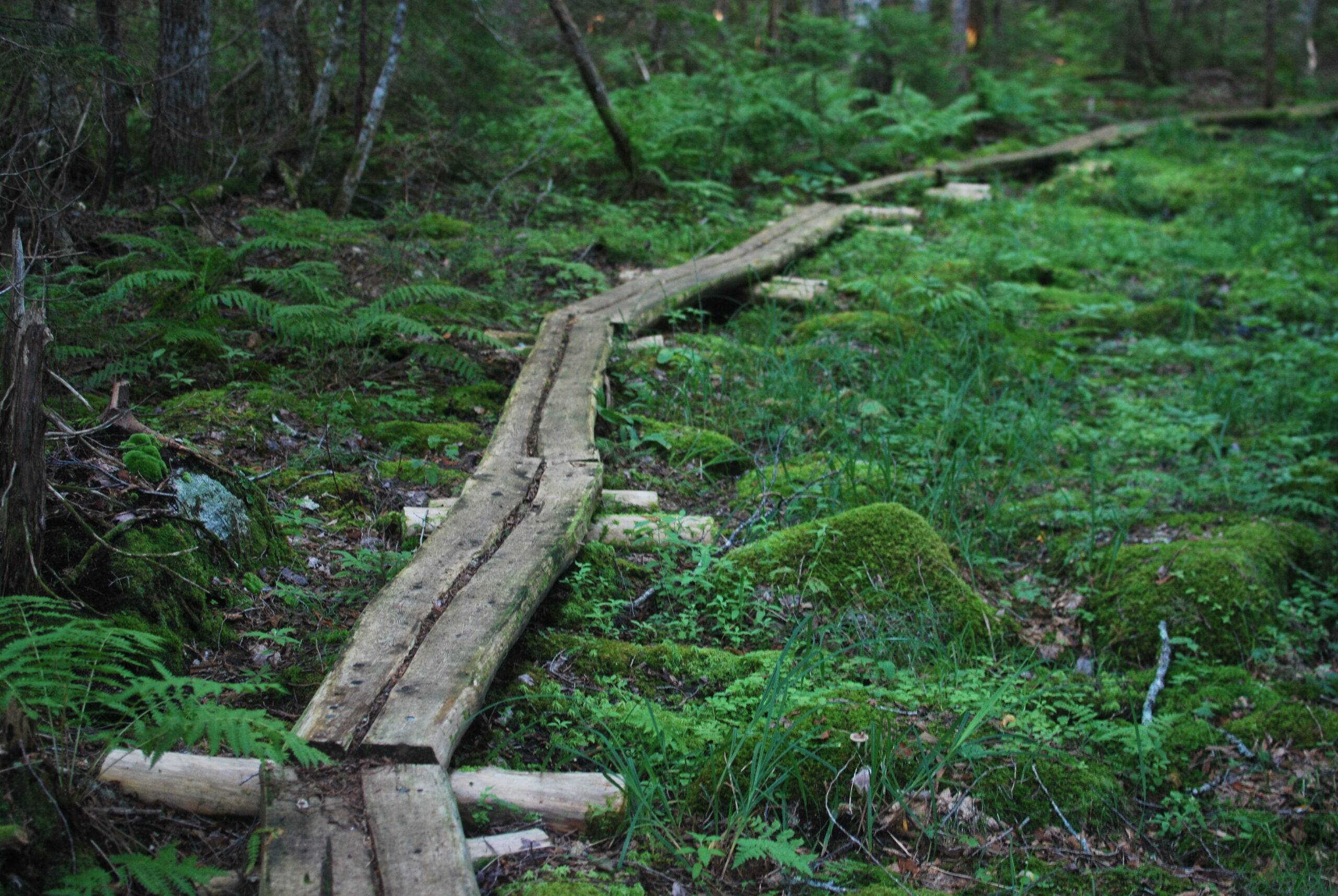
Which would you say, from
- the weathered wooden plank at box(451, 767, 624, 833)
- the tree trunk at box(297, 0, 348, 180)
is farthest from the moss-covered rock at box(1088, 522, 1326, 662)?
the tree trunk at box(297, 0, 348, 180)

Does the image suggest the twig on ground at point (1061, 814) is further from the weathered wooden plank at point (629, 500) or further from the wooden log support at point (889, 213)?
the wooden log support at point (889, 213)

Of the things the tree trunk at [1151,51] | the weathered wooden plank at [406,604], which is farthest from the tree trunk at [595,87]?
the tree trunk at [1151,51]

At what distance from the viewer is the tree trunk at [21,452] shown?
2.54 m

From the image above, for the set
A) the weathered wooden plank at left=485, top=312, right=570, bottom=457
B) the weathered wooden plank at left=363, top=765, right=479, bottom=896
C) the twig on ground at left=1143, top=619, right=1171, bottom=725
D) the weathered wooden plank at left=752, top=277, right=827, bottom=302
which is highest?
the weathered wooden plank at left=752, top=277, right=827, bottom=302

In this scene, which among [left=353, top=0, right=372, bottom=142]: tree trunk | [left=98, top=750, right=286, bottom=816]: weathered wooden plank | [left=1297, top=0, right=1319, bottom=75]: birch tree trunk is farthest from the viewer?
[left=1297, top=0, right=1319, bottom=75]: birch tree trunk

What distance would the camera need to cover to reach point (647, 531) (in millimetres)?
4066

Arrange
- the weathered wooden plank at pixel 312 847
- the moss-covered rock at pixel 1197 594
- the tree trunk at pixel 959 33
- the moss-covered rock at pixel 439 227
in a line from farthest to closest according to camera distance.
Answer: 1. the tree trunk at pixel 959 33
2. the moss-covered rock at pixel 439 227
3. the moss-covered rock at pixel 1197 594
4. the weathered wooden plank at pixel 312 847

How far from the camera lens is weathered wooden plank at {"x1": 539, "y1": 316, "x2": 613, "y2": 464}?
448cm

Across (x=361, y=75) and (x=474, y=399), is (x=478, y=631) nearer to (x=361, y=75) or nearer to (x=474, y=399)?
(x=474, y=399)

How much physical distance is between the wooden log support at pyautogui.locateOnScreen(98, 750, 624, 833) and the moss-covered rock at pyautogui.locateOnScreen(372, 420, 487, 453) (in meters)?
2.37

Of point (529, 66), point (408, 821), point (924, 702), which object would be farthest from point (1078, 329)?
point (408, 821)

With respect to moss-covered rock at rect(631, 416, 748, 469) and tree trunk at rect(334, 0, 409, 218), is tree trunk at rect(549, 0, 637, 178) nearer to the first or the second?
tree trunk at rect(334, 0, 409, 218)

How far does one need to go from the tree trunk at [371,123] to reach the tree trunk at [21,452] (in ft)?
18.4

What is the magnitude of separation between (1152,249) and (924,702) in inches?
327
